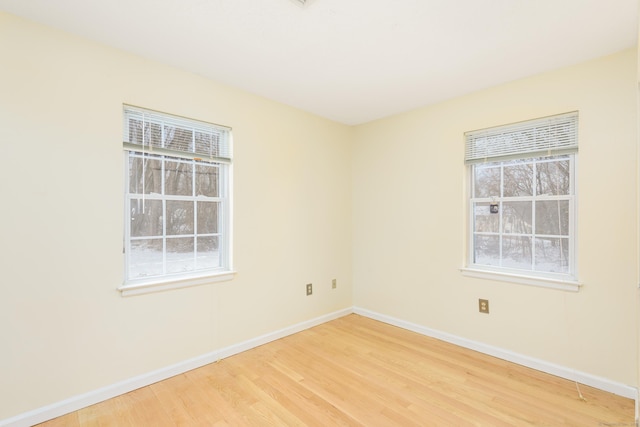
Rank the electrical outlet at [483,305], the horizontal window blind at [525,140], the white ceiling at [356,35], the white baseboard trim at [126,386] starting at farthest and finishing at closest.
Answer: the electrical outlet at [483,305], the horizontal window blind at [525,140], the white baseboard trim at [126,386], the white ceiling at [356,35]

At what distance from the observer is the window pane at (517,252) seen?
2592 millimetres

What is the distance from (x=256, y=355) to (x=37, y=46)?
2.75 meters

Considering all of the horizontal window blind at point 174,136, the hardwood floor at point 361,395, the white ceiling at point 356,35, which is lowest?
the hardwood floor at point 361,395

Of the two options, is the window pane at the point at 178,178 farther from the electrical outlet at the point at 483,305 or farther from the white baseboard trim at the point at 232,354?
the electrical outlet at the point at 483,305

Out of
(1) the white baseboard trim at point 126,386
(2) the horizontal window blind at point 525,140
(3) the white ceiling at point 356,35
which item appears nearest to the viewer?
(3) the white ceiling at point 356,35

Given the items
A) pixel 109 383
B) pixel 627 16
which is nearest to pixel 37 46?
pixel 109 383

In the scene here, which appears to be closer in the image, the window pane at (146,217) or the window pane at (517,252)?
the window pane at (146,217)

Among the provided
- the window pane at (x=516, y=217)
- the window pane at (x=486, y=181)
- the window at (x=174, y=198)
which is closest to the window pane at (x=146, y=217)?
the window at (x=174, y=198)

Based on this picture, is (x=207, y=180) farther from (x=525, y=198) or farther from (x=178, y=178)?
(x=525, y=198)

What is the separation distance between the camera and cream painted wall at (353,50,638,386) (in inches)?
82.7

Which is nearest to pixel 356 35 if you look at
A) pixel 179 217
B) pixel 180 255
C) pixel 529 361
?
pixel 179 217

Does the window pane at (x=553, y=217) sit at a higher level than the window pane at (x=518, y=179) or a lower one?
lower

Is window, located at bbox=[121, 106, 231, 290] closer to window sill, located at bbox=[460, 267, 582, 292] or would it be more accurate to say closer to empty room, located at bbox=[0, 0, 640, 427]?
empty room, located at bbox=[0, 0, 640, 427]

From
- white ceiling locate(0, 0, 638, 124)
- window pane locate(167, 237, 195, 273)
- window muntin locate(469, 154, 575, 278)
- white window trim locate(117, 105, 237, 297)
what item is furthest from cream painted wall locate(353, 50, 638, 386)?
window pane locate(167, 237, 195, 273)
